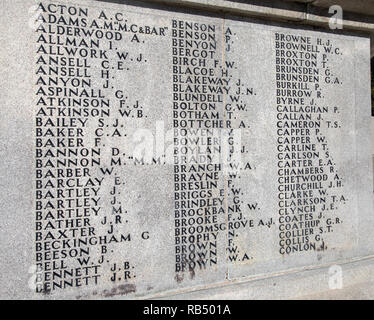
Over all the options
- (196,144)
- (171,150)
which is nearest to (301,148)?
(196,144)

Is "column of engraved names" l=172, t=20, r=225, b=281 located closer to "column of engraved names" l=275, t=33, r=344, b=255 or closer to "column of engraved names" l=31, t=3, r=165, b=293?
"column of engraved names" l=31, t=3, r=165, b=293

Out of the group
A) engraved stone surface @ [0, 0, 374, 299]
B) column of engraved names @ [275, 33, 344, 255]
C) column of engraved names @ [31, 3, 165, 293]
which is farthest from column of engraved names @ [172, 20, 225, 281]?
column of engraved names @ [275, 33, 344, 255]

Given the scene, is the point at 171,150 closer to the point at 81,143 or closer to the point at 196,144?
the point at 196,144

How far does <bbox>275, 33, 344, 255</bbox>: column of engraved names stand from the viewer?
4.38m

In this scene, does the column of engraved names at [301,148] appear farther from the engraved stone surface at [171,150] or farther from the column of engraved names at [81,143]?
the column of engraved names at [81,143]

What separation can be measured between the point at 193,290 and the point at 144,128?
1.85 m

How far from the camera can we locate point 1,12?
3.28 metres

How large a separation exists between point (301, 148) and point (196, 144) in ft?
4.68

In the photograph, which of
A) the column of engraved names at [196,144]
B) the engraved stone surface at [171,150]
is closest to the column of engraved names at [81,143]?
the engraved stone surface at [171,150]

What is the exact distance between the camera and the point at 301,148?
4469 millimetres

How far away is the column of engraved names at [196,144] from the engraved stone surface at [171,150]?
0.02 metres

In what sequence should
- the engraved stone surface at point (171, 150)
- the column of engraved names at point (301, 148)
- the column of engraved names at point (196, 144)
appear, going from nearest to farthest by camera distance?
1. the engraved stone surface at point (171, 150)
2. the column of engraved names at point (196, 144)
3. the column of engraved names at point (301, 148)

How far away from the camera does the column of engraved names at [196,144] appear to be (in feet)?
12.8
